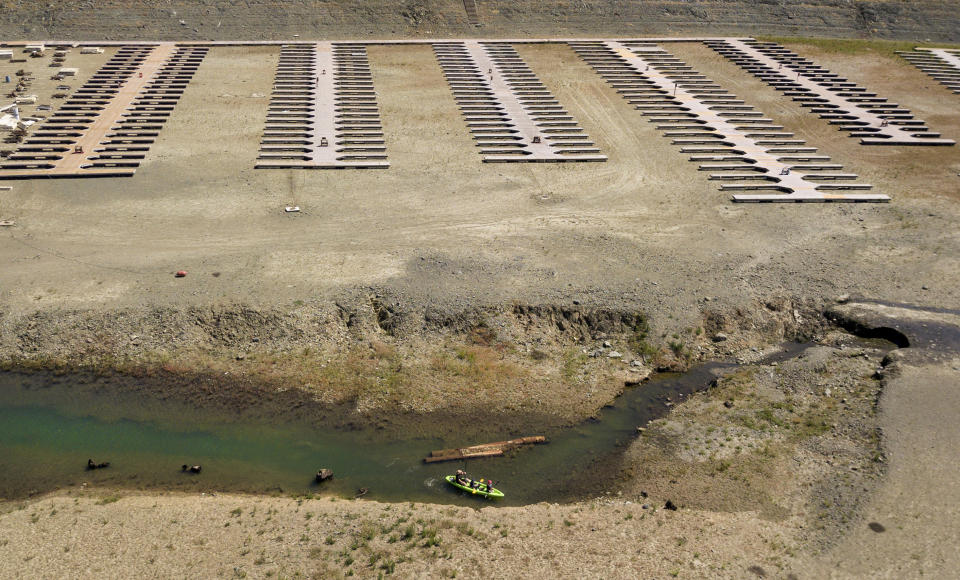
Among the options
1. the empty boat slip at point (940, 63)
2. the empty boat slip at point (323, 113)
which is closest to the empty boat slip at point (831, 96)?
the empty boat slip at point (940, 63)

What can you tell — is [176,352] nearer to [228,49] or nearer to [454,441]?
[454,441]

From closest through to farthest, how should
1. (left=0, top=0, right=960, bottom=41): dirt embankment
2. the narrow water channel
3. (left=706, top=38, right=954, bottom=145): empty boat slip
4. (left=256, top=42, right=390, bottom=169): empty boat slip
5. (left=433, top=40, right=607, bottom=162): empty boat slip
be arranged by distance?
the narrow water channel, (left=256, top=42, right=390, bottom=169): empty boat slip, (left=433, top=40, right=607, bottom=162): empty boat slip, (left=706, top=38, right=954, bottom=145): empty boat slip, (left=0, top=0, right=960, bottom=41): dirt embankment

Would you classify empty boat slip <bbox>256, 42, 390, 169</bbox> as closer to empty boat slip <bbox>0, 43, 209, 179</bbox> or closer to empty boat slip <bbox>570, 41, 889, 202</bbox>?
empty boat slip <bbox>0, 43, 209, 179</bbox>

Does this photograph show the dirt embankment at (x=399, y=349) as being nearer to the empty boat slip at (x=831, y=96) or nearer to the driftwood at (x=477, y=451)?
the driftwood at (x=477, y=451)

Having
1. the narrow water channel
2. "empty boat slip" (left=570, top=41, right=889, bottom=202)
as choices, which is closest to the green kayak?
the narrow water channel

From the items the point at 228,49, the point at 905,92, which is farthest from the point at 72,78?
the point at 905,92

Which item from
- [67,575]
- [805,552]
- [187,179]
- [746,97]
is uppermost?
[746,97]
